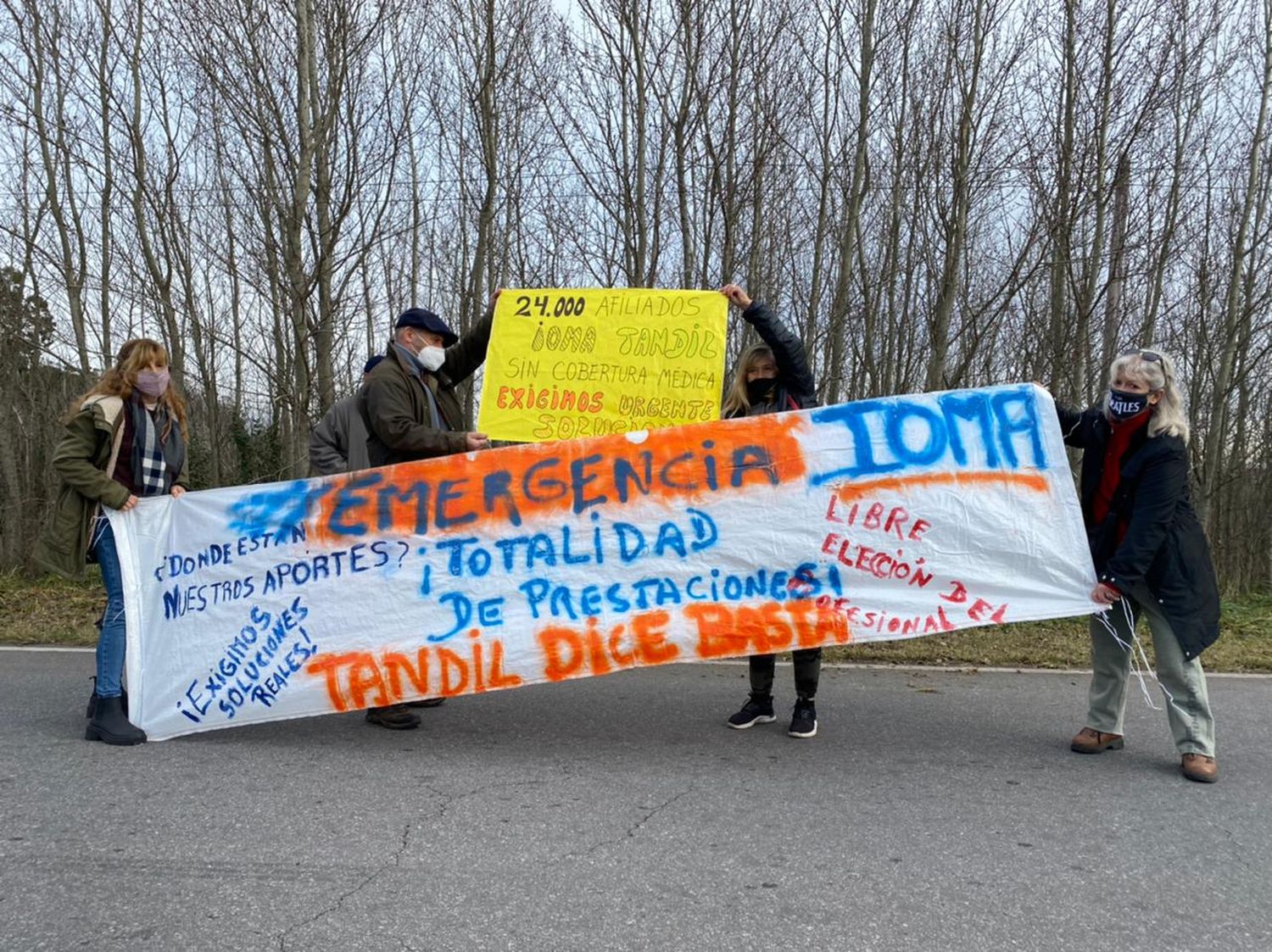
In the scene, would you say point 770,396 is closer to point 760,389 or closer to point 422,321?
point 760,389

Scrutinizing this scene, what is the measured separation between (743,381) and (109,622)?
322 centimetres

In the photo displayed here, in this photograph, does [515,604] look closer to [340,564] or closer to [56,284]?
[340,564]

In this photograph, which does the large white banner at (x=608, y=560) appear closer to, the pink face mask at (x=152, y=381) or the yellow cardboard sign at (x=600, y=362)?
the pink face mask at (x=152, y=381)

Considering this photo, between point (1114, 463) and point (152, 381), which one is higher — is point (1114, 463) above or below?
below

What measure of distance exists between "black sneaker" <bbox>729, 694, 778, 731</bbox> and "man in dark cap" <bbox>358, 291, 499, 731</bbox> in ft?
5.17

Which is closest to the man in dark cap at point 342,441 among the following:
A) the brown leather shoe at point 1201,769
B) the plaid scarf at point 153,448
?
the plaid scarf at point 153,448

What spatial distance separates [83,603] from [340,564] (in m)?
5.90

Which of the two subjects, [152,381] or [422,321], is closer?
[152,381]

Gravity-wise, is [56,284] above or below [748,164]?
below

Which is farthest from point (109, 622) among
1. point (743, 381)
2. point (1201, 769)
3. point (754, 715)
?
point (1201, 769)

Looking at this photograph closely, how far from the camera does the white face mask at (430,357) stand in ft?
15.6

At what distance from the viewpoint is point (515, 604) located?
423 cm

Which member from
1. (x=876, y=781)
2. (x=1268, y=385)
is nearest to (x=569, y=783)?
(x=876, y=781)

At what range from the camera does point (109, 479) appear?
14.3ft
